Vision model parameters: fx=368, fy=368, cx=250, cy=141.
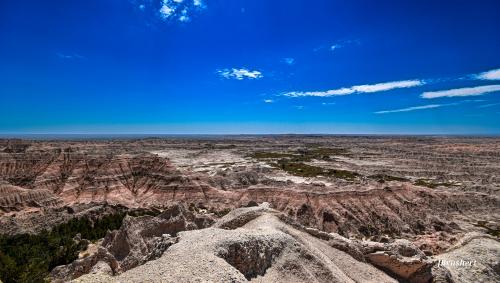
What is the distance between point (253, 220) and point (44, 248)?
809 inches

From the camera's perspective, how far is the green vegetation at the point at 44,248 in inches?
934

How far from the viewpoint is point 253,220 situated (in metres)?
23.2

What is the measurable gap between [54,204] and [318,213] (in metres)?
38.2

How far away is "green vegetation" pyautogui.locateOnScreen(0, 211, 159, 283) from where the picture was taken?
2373 cm

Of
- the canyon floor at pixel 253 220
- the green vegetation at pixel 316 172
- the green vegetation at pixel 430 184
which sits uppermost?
the canyon floor at pixel 253 220

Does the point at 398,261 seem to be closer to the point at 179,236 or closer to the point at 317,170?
the point at 179,236

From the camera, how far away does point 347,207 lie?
46.3 m

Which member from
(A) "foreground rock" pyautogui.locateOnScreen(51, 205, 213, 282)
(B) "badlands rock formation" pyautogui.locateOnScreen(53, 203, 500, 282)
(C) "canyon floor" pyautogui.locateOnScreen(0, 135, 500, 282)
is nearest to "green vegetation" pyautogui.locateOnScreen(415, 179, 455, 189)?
(C) "canyon floor" pyautogui.locateOnScreen(0, 135, 500, 282)

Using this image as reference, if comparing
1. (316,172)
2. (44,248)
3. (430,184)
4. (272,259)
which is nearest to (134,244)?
(272,259)

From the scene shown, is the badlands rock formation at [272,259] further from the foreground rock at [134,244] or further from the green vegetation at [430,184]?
the green vegetation at [430,184]

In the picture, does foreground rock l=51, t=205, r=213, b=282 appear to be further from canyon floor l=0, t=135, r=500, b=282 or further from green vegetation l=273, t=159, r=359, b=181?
green vegetation l=273, t=159, r=359, b=181

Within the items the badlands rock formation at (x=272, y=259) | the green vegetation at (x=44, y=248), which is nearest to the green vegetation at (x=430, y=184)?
the badlands rock formation at (x=272, y=259)

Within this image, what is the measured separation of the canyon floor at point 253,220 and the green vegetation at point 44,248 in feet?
1.28

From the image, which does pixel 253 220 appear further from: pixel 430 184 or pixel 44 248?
pixel 430 184
